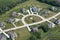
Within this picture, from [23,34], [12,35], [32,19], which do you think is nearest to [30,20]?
[32,19]

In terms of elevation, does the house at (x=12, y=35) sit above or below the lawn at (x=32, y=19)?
above

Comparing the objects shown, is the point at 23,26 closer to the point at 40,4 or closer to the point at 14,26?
A: the point at 14,26

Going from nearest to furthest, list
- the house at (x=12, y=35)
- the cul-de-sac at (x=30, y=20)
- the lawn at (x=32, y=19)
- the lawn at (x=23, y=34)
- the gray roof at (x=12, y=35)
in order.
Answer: the house at (x=12, y=35) < the gray roof at (x=12, y=35) < the lawn at (x=23, y=34) < the cul-de-sac at (x=30, y=20) < the lawn at (x=32, y=19)

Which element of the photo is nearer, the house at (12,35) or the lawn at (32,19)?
the house at (12,35)

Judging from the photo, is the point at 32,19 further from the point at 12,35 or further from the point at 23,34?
the point at 12,35

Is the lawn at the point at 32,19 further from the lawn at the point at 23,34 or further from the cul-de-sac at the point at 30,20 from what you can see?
the lawn at the point at 23,34

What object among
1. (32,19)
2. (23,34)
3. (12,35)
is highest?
(12,35)

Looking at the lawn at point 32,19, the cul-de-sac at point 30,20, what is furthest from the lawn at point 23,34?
the lawn at point 32,19

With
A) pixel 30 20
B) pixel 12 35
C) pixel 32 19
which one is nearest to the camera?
pixel 12 35

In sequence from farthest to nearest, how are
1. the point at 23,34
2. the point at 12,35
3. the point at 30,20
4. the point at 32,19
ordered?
the point at 32,19, the point at 30,20, the point at 23,34, the point at 12,35
